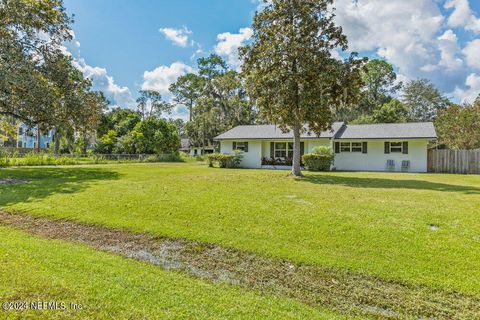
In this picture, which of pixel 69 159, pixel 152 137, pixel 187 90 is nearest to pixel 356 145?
pixel 152 137

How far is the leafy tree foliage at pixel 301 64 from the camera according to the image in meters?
14.5

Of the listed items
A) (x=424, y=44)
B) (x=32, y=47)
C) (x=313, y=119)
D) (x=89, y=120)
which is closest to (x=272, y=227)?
(x=313, y=119)

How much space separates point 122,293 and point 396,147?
872 inches

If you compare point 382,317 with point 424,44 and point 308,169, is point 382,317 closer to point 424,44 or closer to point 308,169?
point 308,169

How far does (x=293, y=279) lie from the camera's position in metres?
4.18

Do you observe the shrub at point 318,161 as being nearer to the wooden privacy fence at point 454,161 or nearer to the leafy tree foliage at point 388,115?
the wooden privacy fence at point 454,161

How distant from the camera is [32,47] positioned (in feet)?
56.0

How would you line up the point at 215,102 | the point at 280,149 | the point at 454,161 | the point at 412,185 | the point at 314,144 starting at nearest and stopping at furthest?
the point at 412,185 < the point at 454,161 < the point at 314,144 < the point at 280,149 < the point at 215,102

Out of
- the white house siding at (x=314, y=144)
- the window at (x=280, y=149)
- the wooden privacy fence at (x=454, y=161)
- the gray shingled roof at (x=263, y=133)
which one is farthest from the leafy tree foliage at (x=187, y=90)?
the wooden privacy fence at (x=454, y=161)

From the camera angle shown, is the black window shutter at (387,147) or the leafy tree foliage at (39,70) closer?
the leafy tree foliage at (39,70)

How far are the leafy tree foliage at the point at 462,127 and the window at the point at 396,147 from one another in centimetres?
1074

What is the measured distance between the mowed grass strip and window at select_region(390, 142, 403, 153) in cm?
2098

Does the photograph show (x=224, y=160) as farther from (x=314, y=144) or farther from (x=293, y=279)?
(x=293, y=279)

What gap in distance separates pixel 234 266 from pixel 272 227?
69.8 inches
